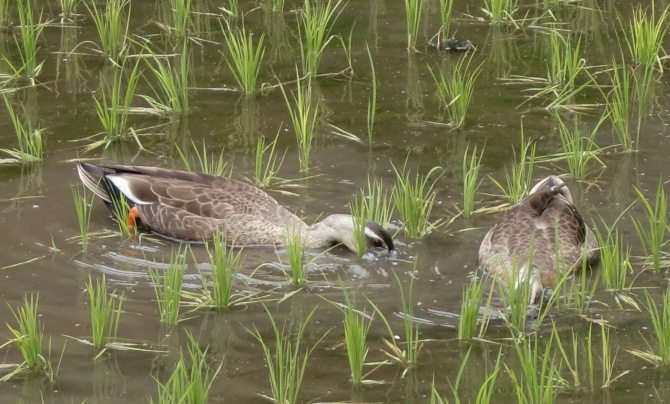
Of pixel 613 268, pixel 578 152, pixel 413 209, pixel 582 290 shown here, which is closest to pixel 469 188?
pixel 413 209

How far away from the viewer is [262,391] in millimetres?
4859

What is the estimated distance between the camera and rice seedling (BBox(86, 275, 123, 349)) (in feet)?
16.6

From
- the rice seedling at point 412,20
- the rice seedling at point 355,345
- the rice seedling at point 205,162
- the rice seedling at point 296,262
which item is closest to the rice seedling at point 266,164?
the rice seedling at point 205,162

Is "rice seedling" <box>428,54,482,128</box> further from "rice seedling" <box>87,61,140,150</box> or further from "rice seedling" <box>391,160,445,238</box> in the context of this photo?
"rice seedling" <box>87,61,140,150</box>

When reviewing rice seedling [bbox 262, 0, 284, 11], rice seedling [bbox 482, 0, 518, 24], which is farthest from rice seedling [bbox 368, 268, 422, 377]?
rice seedling [bbox 262, 0, 284, 11]

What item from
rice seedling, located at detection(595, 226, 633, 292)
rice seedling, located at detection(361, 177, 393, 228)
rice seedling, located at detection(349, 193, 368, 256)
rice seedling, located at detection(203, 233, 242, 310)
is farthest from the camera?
rice seedling, located at detection(361, 177, 393, 228)

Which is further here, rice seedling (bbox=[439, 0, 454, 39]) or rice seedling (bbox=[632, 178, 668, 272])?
rice seedling (bbox=[439, 0, 454, 39])

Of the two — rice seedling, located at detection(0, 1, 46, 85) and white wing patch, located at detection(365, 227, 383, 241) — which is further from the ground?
rice seedling, located at detection(0, 1, 46, 85)

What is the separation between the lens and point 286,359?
4.92m

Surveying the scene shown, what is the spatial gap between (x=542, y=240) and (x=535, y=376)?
1.74 meters

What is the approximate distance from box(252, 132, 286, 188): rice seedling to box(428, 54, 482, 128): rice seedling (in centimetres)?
100

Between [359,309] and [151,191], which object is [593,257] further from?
[151,191]

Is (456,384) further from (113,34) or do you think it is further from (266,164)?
(113,34)

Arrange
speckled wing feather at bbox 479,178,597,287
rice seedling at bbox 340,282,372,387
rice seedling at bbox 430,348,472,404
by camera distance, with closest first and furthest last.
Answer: rice seedling at bbox 430,348,472,404 < rice seedling at bbox 340,282,372,387 < speckled wing feather at bbox 479,178,597,287
